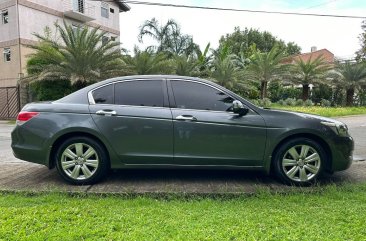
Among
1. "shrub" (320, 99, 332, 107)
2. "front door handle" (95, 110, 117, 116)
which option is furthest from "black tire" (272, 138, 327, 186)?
"shrub" (320, 99, 332, 107)

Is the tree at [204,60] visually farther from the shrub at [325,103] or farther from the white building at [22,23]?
the shrub at [325,103]

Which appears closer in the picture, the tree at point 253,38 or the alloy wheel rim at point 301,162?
the alloy wheel rim at point 301,162

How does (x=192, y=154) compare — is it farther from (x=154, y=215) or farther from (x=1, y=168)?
(x=1, y=168)

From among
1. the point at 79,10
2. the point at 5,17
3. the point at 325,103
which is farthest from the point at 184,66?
the point at 5,17

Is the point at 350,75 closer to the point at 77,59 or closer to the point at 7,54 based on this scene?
the point at 77,59

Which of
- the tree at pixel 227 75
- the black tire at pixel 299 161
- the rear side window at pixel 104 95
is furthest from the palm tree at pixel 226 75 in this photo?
the rear side window at pixel 104 95

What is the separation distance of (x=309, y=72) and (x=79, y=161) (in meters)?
22.3

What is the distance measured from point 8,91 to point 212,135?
1819 centimetres

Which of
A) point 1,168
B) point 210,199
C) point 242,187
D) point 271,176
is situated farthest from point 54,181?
point 271,176

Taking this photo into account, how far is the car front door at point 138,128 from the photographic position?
444 centimetres

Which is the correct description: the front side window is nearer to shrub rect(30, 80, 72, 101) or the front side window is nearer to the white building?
shrub rect(30, 80, 72, 101)

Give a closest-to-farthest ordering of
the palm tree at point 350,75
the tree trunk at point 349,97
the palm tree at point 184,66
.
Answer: the palm tree at point 184,66
the palm tree at point 350,75
the tree trunk at point 349,97

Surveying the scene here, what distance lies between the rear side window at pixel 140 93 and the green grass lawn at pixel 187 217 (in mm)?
1369

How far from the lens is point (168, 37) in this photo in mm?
25891
